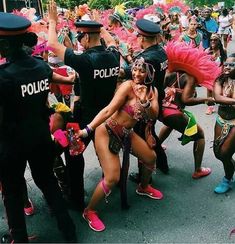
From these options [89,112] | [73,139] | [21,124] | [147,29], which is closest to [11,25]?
[21,124]

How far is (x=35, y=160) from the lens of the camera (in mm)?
3164

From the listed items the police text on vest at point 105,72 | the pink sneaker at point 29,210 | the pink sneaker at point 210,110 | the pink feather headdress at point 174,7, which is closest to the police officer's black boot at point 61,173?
the pink sneaker at point 29,210

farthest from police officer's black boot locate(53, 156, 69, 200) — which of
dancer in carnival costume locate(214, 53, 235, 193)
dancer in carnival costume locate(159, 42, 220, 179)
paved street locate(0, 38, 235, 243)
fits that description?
dancer in carnival costume locate(214, 53, 235, 193)

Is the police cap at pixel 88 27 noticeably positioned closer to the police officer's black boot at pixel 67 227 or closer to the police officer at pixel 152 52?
the police officer at pixel 152 52

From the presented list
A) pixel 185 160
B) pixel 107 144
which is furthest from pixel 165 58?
pixel 185 160

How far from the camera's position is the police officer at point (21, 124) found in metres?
2.81

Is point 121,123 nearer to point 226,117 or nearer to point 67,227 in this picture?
point 67,227

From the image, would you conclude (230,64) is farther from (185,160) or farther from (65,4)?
(65,4)

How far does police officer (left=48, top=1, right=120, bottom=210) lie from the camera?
133 inches

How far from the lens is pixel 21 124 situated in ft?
9.66

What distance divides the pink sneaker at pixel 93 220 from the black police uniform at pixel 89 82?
207 mm

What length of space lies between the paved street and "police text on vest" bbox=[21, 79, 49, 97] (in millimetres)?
1437

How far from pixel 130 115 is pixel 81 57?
0.69 m

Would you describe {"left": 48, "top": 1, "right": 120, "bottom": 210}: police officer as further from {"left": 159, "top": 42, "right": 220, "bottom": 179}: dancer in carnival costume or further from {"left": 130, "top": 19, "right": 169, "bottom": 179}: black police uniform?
{"left": 159, "top": 42, "right": 220, "bottom": 179}: dancer in carnival costume
